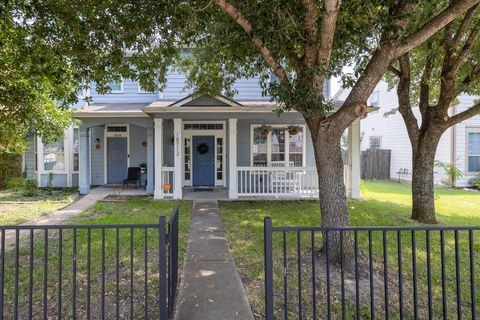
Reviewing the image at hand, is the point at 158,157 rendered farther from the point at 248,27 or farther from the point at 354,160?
the point at 248,27

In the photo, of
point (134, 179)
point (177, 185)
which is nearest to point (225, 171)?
point (177, 185)

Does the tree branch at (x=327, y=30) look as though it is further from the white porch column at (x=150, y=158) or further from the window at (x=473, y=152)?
the window at (x=473, y=152)

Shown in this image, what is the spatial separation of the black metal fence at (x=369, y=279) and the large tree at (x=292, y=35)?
2.03 feet

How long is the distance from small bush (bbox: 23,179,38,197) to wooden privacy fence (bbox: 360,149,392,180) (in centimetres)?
1714

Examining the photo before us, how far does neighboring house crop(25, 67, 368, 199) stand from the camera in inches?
432

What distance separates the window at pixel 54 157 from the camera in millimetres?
13211

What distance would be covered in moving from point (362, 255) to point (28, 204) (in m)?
9.88

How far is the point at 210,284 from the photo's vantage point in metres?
4.05

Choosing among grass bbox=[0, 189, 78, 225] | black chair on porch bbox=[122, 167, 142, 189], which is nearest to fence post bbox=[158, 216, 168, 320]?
grass bbox=[0, 189, 78, 225]

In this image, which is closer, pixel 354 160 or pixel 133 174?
Answer: pixel 354 160

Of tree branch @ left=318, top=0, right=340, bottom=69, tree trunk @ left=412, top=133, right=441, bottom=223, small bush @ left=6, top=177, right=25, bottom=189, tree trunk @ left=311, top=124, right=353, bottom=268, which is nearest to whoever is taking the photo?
tree branch @ left=318, top=0, right=340, bottom=69

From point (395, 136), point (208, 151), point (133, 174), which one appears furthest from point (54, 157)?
point (395, 136)

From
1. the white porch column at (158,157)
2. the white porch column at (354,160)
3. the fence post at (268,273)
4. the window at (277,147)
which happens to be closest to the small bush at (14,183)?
the white porch column at (158,157)

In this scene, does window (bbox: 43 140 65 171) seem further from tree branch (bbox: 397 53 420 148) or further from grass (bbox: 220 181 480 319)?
tree branch (bbox: 397 53 420 148)
